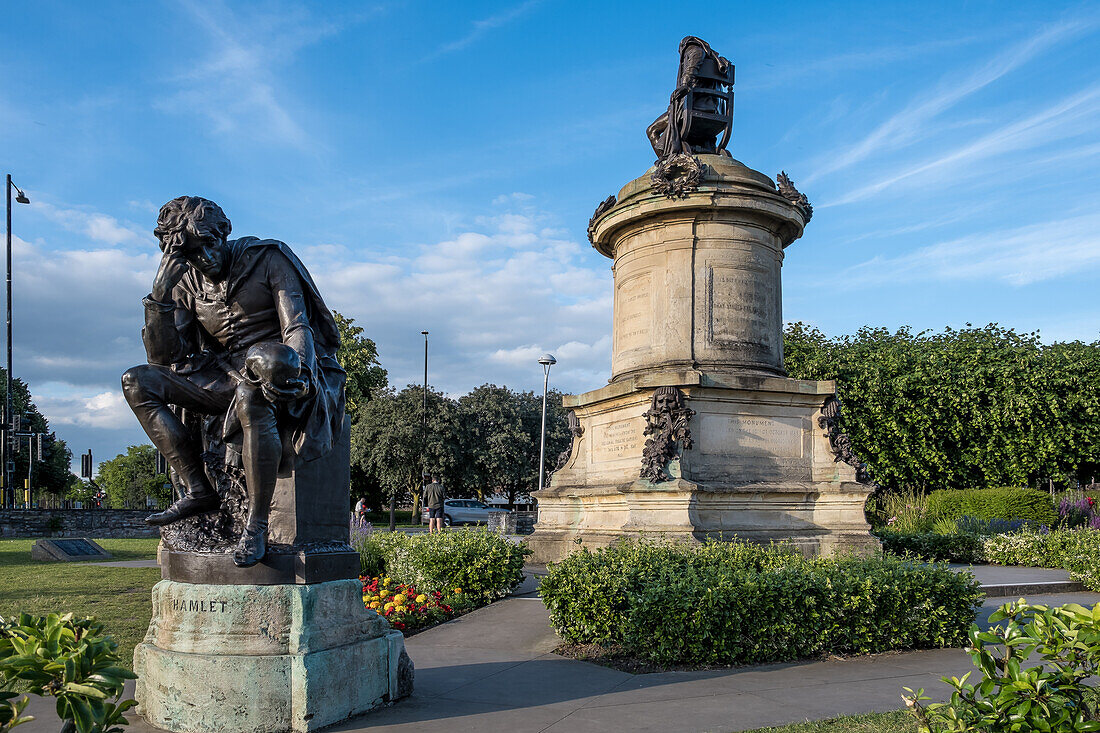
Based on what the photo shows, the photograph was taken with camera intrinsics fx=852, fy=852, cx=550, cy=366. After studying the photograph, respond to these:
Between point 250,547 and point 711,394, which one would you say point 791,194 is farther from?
point 250,547

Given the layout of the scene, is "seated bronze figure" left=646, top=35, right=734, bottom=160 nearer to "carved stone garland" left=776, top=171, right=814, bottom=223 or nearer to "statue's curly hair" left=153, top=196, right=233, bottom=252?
"carved stone garland" left=776, top=171, right=814, bottom=223

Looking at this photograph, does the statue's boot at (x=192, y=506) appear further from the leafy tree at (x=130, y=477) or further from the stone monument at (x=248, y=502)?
the leafy tree at (x=130, y=477)

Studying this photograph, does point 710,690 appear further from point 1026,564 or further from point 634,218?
point 1026,564

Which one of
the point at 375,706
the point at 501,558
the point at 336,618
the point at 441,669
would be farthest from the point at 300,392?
the point at 501,558

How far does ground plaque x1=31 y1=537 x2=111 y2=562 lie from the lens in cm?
1750

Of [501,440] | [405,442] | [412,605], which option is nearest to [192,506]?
[412,605]

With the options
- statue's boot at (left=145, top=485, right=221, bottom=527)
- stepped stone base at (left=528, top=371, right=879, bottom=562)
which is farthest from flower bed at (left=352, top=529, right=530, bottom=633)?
statue's boot at (left=145, top=485, right=221, bottom=527)

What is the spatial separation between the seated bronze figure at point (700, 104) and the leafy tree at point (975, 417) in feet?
63.0

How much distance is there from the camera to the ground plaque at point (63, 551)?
1750 centimetres

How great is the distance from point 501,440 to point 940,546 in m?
37.7

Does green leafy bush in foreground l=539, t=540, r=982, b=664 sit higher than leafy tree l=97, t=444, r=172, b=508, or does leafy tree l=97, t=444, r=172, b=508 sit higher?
green leafy bush in foreground l=539, t=540, r=982, b=664

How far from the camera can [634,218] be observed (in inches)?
516

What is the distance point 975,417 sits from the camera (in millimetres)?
30844

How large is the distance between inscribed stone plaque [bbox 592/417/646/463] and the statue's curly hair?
25.9ft
